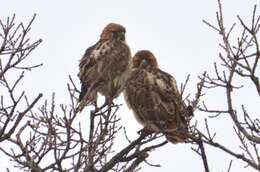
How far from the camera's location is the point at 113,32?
36.1ft

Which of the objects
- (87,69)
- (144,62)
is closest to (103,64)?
(87,69)

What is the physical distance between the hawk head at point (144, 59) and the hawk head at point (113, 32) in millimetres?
422

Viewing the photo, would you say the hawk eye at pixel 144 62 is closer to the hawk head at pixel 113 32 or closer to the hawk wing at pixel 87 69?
the hawk head at pixel 113 32

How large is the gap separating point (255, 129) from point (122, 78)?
4.19m

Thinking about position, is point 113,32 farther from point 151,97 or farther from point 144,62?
point 151,97

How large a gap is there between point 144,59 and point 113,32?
0.89 m

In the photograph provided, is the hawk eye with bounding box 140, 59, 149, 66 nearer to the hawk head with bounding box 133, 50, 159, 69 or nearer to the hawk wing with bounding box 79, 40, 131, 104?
the hawk head with bounding box 133, 50, 159, 69

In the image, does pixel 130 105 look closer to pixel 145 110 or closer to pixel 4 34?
pixel 145 110

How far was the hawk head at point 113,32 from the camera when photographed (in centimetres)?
1085

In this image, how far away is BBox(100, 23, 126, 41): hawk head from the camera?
1085 cm

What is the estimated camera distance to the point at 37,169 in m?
5.69

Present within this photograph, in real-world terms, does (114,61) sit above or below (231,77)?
above

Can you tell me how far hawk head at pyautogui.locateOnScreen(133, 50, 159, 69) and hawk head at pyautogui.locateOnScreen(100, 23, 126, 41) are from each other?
42 cm

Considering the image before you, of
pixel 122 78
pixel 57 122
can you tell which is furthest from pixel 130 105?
pixel 57 122
